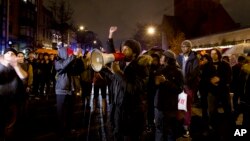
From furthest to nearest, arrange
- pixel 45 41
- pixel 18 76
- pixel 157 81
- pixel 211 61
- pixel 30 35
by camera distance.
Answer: pixel 45 41
pixel 30 35
pixel 211 61
pixel 18 76
pixel 157 81

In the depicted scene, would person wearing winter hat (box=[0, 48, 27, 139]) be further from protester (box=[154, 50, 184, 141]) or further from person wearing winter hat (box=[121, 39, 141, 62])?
protester (box=[154, 50, 184, 141])

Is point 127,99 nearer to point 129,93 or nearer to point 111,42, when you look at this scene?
point 129,93

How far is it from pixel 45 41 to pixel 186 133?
61219 mm

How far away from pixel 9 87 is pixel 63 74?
1.68m

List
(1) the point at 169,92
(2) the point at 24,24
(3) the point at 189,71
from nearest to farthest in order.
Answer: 1. (1) the point at 169,92
2. (3) the point at 189,71
3. (2) the point at 24,24

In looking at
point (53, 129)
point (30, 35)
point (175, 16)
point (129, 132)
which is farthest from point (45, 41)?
point (129, 132)

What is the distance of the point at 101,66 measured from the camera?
4.62 metres

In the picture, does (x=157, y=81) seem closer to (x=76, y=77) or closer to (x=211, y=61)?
(x=76, y=77)

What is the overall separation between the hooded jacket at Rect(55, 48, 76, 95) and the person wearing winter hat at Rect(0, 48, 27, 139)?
117 centimetres

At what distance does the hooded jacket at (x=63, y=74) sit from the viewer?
7.45m

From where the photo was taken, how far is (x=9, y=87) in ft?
20.2

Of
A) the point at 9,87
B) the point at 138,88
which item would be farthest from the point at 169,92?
the point at 9,87

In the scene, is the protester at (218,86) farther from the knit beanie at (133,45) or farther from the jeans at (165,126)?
the knit beanie at (133,45)

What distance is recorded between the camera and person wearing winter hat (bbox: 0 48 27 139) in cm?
608
